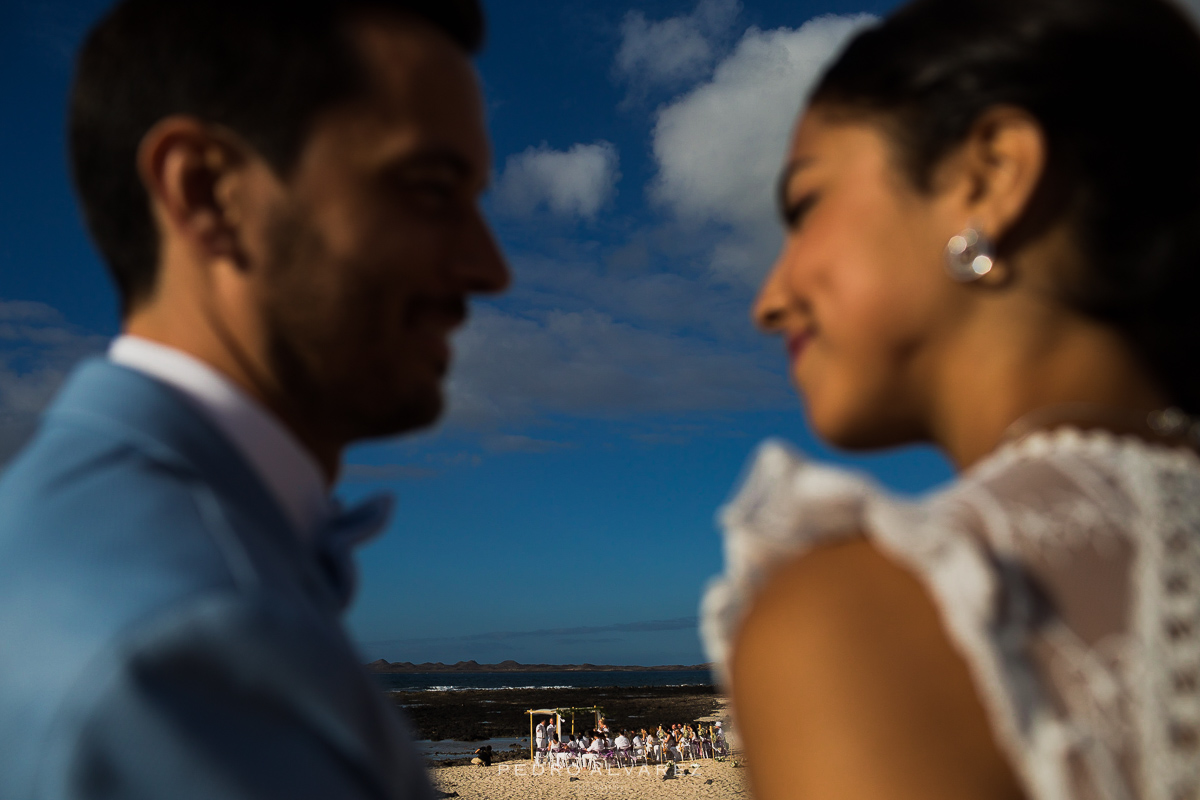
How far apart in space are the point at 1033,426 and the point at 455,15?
1803mm

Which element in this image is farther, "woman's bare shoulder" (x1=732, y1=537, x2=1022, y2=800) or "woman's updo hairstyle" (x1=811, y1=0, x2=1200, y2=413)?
"woman's updo hairstyle" (x1=811, y1=0, x2=1200, y2=413)

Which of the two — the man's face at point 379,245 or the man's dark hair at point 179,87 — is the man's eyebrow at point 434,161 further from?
the man's dark hair at point 179,87

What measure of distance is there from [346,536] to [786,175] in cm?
119

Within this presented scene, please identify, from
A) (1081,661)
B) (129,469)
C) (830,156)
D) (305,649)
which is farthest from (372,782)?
(830,156)

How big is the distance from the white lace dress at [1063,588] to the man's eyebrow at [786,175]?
25.3 inches

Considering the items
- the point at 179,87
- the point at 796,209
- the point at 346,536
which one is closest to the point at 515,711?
the point at 346,536

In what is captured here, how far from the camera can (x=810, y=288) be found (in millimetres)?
1577

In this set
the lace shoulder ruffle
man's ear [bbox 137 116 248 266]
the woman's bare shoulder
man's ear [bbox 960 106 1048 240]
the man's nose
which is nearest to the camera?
the woman's bare shoulder

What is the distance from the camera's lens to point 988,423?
1440mm

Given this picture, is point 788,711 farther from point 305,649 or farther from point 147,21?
point 147,21

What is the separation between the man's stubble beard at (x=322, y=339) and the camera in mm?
1893

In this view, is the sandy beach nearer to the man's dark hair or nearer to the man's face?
the man's face

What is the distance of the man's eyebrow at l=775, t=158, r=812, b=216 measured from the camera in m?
1.62

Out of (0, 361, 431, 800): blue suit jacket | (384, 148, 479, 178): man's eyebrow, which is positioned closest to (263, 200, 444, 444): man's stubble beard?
(384, 148, 479, 178): man's eyebrow
